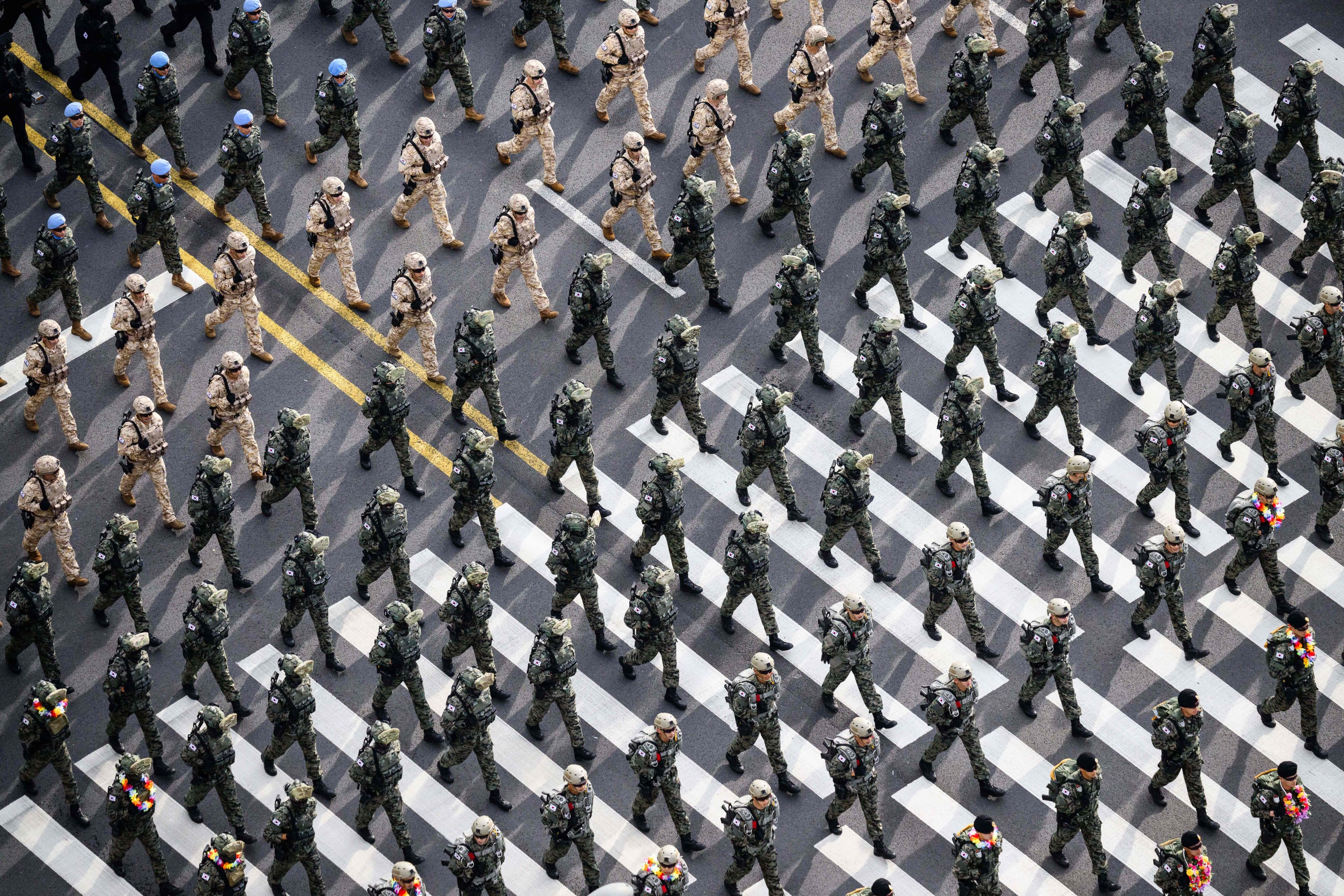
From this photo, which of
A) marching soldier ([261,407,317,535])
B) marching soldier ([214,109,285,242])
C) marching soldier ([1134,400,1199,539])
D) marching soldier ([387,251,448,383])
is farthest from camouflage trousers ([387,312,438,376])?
marching soldier ([1134,400,1199,539])

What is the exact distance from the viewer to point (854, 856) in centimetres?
3969

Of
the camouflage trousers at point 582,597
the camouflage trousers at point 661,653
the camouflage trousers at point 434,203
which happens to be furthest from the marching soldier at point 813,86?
Answer: the camouflage trousers at point 661,653

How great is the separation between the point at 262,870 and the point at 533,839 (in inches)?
157

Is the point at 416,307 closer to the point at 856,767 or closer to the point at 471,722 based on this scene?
the point at 471,722

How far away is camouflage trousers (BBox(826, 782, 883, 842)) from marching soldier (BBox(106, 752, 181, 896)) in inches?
378

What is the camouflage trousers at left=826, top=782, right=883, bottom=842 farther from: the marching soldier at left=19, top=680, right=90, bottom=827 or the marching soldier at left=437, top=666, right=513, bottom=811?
the marching soldier at left=19, top=680, right=90, bottom=827

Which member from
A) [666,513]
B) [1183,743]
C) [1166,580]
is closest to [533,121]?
[666,513]

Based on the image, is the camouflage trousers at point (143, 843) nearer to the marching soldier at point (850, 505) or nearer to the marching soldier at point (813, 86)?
the marching soldier at point (850, 505)

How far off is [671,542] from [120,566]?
27.8 ft

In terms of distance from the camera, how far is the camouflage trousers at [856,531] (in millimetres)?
42000

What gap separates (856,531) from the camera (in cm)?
4300

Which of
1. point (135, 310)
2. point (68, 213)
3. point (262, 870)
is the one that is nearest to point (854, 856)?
point (262, 870)

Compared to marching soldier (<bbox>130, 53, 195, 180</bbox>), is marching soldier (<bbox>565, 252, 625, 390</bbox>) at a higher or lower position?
higher

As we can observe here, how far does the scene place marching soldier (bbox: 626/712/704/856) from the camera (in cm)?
3819
